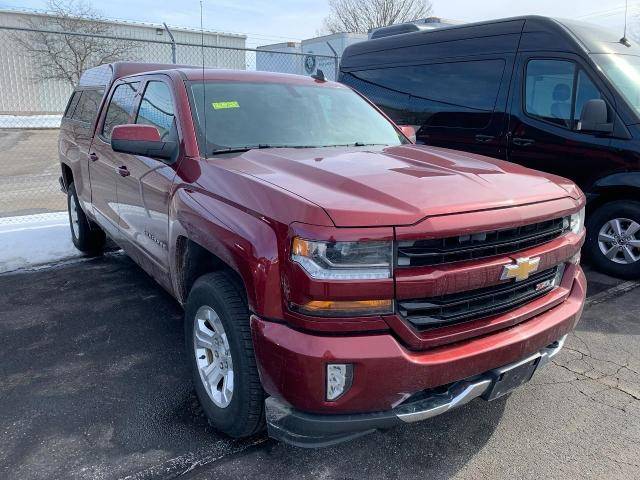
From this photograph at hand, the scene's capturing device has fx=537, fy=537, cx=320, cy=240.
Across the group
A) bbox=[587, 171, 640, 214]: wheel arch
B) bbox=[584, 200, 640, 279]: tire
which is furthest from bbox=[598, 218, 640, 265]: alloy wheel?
bbox=[587, 171, 640, 214]: wheel arch

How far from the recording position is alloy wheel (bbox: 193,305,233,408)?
8.54 ft

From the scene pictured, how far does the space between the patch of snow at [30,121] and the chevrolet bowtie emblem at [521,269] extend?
22.0 meters

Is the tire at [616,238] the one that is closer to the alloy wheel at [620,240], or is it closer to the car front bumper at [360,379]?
the alloy wheel at [620,240]

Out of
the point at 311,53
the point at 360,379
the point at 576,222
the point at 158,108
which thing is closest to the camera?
the point at 360,379

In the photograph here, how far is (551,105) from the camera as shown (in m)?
5.48

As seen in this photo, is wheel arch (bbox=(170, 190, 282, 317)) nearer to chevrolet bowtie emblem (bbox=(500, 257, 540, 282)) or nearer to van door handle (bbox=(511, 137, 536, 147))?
chevrolet bowtie emblem (bbox=(500, 257, 540, 282))

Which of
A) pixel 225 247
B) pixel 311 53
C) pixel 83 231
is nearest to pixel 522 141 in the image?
pixel 225 247

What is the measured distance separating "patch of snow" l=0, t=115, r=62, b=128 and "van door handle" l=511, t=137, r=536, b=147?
1995 centimetres

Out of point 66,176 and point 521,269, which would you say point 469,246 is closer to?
point 521,269

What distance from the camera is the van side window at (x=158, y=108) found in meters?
3.42

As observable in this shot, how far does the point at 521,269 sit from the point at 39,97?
27.1 meters

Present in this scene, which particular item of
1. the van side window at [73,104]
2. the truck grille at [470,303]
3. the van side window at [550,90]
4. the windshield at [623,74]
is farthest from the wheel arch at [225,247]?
the windshield at [623,74]

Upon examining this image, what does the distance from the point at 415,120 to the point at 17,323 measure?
4955 millimetres

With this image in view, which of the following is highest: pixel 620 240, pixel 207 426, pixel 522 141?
pixel 522 141
